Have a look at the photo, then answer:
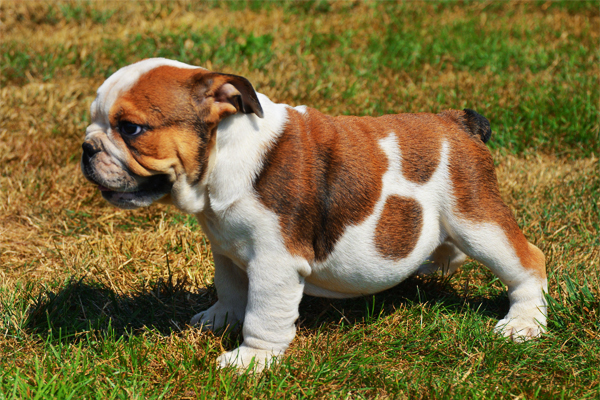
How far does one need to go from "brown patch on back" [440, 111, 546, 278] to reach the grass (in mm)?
512

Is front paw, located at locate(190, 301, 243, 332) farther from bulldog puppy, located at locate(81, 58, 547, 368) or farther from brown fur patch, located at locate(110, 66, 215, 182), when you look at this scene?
brown fur patch, located at locate(110, 66, 215, 182)

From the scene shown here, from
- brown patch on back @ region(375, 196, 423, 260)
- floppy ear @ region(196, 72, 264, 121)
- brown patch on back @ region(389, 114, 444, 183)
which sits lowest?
brown patch on back @ region(375, 196, 423, 260)

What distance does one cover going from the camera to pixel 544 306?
362 cm

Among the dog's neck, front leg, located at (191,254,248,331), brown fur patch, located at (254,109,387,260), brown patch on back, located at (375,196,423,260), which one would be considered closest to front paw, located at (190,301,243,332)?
front leg, located at (191,254,248,331)

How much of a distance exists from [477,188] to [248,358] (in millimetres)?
1556

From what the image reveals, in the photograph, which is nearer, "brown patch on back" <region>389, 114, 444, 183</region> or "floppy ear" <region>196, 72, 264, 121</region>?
"floppy ear" <region>196, 72, 264, 121</region>

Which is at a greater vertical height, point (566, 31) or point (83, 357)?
point (566, 31)

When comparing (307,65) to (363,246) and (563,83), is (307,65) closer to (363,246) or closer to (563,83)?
(563,83)

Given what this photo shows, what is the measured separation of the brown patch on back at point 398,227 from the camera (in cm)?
336

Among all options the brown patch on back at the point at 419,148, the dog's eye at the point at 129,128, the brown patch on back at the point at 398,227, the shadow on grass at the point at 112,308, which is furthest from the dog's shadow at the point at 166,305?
the dog's eye at the point at 129,128

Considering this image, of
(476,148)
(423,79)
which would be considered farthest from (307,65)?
(476,148)

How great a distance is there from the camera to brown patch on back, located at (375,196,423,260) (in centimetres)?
336

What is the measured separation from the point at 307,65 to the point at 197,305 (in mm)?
4024

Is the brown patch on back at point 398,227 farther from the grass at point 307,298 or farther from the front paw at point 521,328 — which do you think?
the front paw at point 521,328
